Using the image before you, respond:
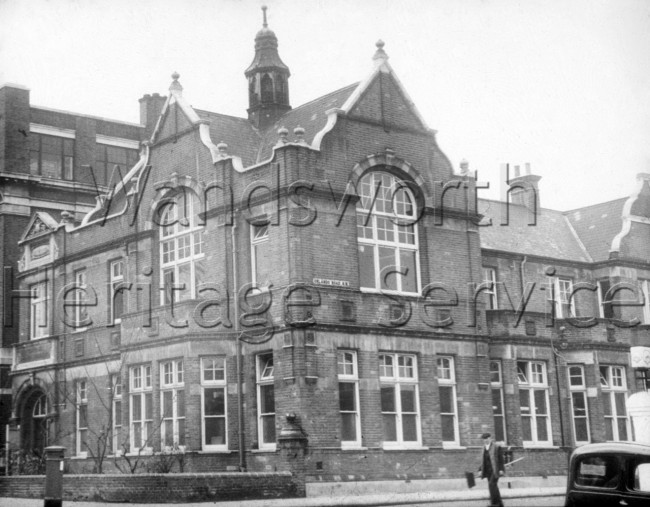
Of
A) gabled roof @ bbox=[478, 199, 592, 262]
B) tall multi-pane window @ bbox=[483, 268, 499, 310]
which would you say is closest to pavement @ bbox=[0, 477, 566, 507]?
tall multi-pane window @ bbox=[483, 268, 499, 310]

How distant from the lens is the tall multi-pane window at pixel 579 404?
34.2 meters

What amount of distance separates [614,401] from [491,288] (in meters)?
5.76

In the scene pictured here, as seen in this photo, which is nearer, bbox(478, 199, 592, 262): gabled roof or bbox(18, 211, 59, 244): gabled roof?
bbox(478, 199, 592, 262): gabled roof

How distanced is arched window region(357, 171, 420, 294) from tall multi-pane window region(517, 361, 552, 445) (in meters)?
6.10

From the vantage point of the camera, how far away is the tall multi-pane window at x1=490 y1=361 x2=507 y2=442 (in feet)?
107

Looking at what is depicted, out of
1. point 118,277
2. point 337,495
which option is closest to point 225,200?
point 118,277

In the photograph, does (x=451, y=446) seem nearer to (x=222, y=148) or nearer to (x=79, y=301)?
(x=222, y=148)

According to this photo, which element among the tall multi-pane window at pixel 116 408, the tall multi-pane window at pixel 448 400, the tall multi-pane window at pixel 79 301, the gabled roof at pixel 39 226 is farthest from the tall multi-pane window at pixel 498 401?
the gabled roof at pixel 39 226

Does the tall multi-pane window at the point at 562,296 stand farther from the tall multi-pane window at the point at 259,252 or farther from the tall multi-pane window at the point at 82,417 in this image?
the tall multi-pane window at the point at 82,417

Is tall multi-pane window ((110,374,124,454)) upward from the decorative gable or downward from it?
downward

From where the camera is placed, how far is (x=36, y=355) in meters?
37.4

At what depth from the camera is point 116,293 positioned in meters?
34.2

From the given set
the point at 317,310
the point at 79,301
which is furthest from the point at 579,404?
the point at 79,301

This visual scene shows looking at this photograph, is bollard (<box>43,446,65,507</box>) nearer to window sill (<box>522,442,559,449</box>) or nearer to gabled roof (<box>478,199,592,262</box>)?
window sill (<box>522,442,559,449</box>)
